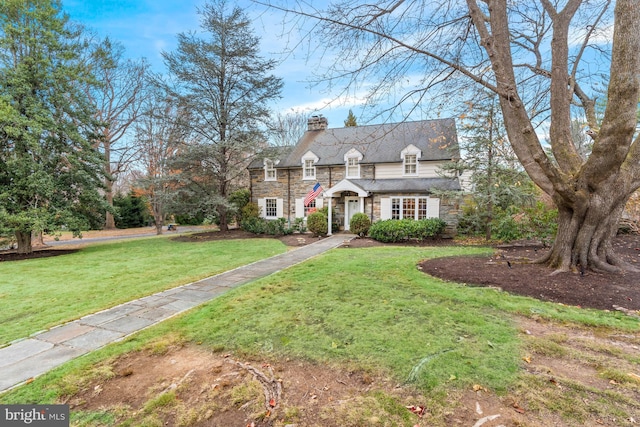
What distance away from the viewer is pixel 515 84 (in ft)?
18.9

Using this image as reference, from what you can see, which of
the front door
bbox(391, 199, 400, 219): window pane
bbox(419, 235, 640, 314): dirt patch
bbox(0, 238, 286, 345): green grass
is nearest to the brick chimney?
the front door

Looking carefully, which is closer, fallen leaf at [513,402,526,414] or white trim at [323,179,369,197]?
fallen leaf at [513,402,526,414]

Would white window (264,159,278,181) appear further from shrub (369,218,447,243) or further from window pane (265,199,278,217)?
shrub (369,218,447,243)

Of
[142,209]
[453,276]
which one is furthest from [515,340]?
[142,209]

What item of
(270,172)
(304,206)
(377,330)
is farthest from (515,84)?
(270,172)

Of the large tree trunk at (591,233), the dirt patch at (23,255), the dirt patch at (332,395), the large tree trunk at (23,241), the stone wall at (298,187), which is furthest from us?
the stone wall at (298,187)

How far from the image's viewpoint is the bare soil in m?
2.18

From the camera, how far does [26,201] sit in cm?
1124

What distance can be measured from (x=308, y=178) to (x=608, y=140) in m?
15.0

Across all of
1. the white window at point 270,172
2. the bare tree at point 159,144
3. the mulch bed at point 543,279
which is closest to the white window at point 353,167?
the white window at point 270,172

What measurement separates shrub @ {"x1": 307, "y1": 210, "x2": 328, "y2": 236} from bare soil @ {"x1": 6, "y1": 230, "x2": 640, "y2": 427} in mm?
12415

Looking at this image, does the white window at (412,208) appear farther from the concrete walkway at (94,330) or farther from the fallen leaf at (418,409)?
the fallen leaf at (418,409)

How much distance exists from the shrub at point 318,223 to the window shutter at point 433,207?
551 centimetres

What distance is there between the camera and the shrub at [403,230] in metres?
Answer: 13.4
